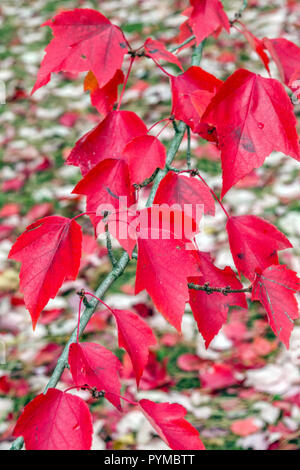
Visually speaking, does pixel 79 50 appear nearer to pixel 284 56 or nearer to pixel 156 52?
pixel 156 52

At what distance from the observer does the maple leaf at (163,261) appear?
1.61ft

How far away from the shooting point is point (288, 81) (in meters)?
0.68

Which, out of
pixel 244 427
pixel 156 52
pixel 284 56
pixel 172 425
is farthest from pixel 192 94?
pixel 244 427

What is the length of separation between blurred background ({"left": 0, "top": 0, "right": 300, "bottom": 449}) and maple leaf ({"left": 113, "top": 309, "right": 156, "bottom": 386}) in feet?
2.13

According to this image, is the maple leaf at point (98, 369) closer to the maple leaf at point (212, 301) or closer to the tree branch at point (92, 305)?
the tree branch at point (92, 305)

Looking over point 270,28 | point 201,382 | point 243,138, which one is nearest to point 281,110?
point 243,138

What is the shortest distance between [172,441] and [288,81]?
52cm

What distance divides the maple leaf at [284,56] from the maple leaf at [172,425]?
0.49 meters

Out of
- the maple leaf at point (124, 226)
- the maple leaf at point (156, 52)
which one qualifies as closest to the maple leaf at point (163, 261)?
the maple leaf at point (124, 226)

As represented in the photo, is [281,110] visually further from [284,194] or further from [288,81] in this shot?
[284,194]

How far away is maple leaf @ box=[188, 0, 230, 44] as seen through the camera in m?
0.66

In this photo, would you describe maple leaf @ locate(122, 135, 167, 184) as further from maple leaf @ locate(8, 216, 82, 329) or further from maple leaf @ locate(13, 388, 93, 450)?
maple leaf @ locate(13, 388, 93, 450)

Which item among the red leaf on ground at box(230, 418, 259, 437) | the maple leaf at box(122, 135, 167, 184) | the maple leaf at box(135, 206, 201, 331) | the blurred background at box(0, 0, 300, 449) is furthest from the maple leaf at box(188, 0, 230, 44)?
the red leaf on ground at box(230, 418, 259, 437)

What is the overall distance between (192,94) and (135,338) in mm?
329
